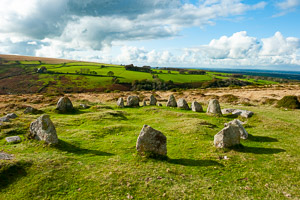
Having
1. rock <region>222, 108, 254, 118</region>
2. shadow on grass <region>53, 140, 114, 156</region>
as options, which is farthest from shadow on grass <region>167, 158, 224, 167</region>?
rock <region>222, 108, 254, 118</region>

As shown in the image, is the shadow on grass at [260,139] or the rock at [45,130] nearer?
the rock at [45,130]

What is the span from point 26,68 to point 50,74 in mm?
37158

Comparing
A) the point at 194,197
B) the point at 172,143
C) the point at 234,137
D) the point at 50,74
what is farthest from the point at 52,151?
the point at 50,74

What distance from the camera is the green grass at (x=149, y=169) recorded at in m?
10.2

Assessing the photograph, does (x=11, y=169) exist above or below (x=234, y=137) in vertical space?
below

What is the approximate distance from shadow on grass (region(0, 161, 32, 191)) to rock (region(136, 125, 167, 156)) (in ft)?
26.9

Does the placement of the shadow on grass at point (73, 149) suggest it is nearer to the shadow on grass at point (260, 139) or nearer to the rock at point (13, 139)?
the rock at point (13, 139)

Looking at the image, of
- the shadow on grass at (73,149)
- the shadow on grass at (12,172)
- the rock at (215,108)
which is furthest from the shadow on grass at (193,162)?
the rock at (215,108)

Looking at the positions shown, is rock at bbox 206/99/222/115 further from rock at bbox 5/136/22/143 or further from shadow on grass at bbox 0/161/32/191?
rock at bbox 5/136/22/143

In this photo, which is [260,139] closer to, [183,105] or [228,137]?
[228,137]

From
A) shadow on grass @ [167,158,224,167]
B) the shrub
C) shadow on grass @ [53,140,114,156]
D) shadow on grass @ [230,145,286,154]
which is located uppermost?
the shrub

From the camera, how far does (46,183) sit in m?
10.9

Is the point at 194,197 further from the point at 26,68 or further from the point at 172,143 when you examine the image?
the point at 26,68

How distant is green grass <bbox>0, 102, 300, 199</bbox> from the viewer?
10211 millimetres
